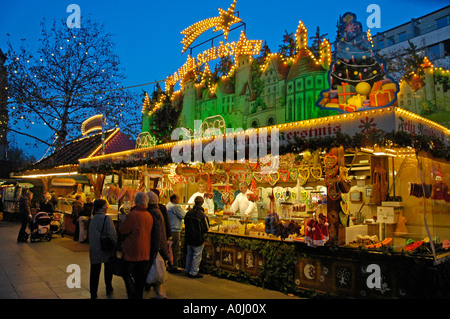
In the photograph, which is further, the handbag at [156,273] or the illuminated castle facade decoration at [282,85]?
the illuminated castle facade decoration at [282,85]

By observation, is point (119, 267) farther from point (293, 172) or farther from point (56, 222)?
point (56, 222)

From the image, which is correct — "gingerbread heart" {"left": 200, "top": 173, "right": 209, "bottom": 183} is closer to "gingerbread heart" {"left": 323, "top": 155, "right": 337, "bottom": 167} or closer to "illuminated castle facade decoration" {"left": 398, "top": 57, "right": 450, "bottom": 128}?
"gingerbread heart" {"left": 323, "top": 155, "right": 337, "bottom": 167}

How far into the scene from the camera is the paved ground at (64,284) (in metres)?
6.16

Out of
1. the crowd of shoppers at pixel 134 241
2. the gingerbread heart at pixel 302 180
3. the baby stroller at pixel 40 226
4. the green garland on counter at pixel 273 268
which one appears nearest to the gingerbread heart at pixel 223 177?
the gingerbread heart at pixel 302 180

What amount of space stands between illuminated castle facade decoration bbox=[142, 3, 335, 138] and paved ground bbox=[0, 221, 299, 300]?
3.70m

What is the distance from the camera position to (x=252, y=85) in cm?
869

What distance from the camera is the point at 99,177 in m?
14.0

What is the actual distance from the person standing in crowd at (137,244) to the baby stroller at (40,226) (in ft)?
29.1

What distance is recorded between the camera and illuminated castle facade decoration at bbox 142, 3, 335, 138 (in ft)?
23.5

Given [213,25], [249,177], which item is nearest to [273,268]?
[249,177]

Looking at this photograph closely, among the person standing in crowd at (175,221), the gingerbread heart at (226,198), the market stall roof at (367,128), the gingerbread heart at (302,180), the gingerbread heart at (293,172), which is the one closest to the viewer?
the market stall roof at (367,128)

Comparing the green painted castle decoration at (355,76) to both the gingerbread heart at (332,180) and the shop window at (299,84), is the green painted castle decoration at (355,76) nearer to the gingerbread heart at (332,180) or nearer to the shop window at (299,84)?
the shop window at (299,84)

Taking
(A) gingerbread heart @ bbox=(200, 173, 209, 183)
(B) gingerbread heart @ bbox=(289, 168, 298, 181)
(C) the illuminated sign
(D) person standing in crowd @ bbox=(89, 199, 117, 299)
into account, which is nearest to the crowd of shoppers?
(D) person standing in crowd @ bbox=(89, 199, 117, 299)
